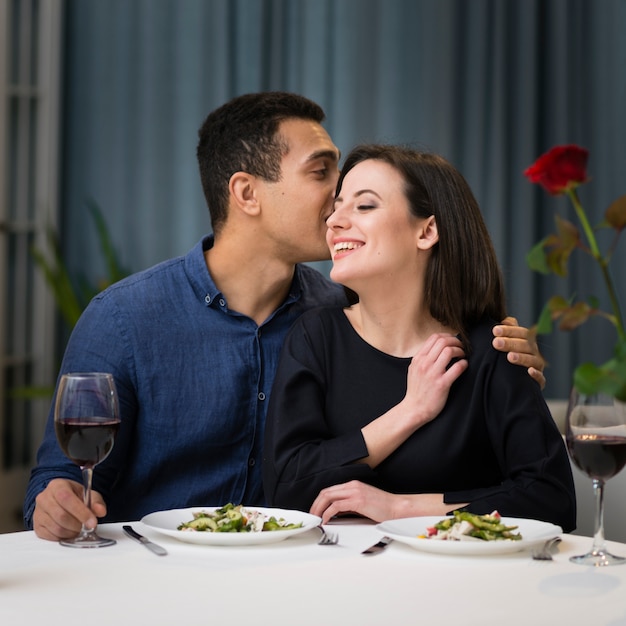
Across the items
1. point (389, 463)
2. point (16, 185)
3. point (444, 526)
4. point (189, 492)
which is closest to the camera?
point (444, 526)

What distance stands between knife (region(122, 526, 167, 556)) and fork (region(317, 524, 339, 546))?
21cm

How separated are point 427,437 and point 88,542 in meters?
0.67

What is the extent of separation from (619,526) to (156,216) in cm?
295

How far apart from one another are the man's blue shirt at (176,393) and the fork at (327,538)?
2.36 feet

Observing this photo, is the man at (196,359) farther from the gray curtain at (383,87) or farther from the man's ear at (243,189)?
the gray curtain at (383,87)

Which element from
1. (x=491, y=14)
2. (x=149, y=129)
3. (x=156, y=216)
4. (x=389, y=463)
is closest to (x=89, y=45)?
(x=149, y=129)

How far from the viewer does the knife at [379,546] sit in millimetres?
1269

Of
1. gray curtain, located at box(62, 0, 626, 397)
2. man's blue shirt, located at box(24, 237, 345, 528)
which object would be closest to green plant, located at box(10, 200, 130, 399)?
gray curtain, located at box(62, 0, 626, 397)

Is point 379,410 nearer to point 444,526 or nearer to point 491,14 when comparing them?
point 444,526

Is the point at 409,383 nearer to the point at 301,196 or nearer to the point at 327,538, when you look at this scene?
the point at 327,538

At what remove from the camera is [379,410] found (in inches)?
72.7

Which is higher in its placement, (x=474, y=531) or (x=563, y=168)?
(x=563, y=168)

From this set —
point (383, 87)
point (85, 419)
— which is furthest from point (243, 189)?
point (383, 87)

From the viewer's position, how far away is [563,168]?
0.83 meters
